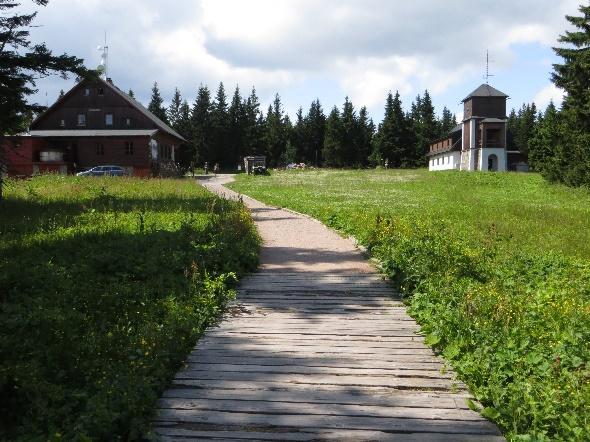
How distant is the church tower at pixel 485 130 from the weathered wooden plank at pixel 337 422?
218ft

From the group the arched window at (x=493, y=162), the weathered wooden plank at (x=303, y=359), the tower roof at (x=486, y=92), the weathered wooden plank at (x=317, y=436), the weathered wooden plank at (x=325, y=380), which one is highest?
the tower roof at (x=486, y=92)

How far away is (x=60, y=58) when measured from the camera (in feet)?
55.0

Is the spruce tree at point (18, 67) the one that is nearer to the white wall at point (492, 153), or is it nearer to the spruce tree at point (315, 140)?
the white wall at point (492, 153)

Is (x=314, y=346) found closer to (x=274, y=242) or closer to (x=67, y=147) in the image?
(x=274, y=242)

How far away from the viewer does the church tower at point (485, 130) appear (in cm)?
6644

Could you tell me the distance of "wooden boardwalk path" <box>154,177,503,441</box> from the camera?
4.36 metres

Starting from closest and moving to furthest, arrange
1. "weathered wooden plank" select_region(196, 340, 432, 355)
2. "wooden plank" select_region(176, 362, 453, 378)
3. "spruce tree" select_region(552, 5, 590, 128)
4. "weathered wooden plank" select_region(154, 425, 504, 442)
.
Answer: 1. "weathered wooden plank" select_region(154, 425, 504, 442)
2. "wooden plank" select_region(176, 362, 453, 378)
3. "weathered wooden plank" select_region(196, 340, 432, 355)
4. "spruce tree" select_region(552, 5, 590, 128)

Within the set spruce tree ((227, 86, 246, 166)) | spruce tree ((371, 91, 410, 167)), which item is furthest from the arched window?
spruce tree ((227, 86, 246, 166))

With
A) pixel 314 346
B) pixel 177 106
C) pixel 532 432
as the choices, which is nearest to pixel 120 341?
pixel 314 346

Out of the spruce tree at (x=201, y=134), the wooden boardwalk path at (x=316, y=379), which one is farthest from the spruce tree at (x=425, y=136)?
the wooden boardwalk path at (x=316, y=379)

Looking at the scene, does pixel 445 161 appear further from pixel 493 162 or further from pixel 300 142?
pixel 300 142

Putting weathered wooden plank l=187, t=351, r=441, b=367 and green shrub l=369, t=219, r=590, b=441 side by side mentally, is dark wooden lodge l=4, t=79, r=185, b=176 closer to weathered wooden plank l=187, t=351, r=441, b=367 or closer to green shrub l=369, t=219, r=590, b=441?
green shrub l=369, t=219, r=590, b=441

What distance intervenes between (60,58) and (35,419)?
14986 millimetres

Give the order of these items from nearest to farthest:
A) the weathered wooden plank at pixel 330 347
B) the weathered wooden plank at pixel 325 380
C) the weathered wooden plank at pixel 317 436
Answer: the weathered wooden plank at pixel 317 436 → the weathered wooden plank at pixel 325 380 → the weathered wooden plank at pixel 330 347
